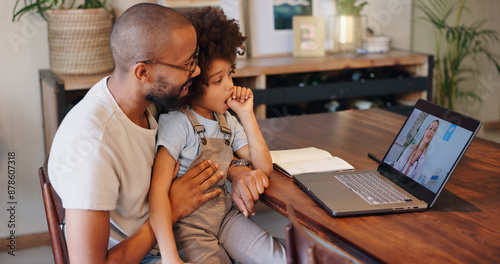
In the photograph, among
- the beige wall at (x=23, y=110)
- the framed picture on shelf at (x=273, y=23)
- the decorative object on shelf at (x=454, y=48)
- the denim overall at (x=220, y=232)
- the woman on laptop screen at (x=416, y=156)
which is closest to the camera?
the woman on laptop screen at (x=416, y=156)

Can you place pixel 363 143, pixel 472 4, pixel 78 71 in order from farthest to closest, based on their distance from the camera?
pixel 472 4, pixel 78 71, pixel 363 143

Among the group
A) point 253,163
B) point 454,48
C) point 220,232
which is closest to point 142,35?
point 253,163

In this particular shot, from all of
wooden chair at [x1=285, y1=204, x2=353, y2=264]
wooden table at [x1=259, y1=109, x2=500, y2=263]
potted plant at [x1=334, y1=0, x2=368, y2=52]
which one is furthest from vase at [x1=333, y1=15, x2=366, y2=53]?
wooden chair at [x1=285, y1=204, x2=353, y2=264]

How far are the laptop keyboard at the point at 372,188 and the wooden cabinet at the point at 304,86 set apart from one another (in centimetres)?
158

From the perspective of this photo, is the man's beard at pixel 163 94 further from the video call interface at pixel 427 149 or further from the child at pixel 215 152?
the video call interface at pixel 427 149

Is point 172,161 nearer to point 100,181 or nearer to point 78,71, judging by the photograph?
point 100,181

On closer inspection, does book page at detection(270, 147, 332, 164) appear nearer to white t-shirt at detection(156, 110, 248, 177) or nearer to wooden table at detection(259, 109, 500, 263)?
wooden table at detection(259, 109, 500, 263)

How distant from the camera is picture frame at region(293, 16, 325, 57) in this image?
3523mm

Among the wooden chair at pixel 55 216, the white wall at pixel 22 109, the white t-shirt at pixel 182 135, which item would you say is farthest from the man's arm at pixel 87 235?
the white wall at pixel 22 109

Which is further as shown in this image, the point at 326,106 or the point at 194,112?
the point at 326,106

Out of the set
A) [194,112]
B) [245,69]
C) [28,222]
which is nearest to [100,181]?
[194,112]

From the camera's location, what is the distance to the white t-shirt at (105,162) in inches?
51.4

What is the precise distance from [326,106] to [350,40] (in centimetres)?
48

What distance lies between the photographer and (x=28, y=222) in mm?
3252
